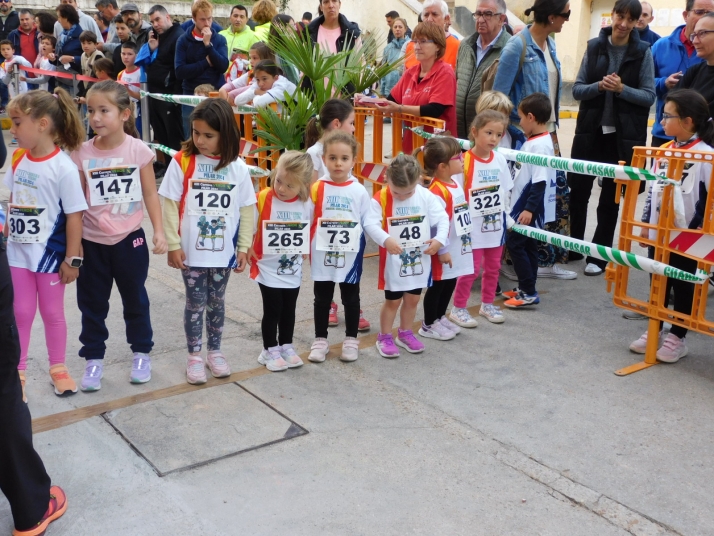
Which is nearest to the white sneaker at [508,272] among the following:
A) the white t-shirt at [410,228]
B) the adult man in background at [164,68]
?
the white t-shirt at [410,228]

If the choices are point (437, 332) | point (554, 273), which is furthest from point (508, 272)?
point (437, 332)

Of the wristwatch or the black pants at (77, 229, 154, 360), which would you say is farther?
the black pants at (77, 229, 154, 360)

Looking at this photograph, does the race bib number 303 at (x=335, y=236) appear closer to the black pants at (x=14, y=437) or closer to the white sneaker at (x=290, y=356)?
the white sneaker at (x=290, y=356)

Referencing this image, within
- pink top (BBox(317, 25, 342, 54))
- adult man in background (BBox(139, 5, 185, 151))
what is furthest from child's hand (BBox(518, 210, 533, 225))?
adult man in background (BBox(139, 5, 185, 151))

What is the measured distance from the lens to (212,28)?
9.47 meters

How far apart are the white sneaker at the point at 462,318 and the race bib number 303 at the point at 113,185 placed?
2325 mm

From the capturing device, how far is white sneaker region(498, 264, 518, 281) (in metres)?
6.45

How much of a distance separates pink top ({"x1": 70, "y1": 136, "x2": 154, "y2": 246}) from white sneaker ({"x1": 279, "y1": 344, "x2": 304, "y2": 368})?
1.13 m

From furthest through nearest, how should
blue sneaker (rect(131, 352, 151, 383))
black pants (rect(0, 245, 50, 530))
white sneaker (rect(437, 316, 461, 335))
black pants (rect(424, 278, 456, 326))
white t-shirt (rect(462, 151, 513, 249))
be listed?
white t-shirt (rect(462, 151, 513, 249)), white sneaker (rect(437, 316, 461, 335)), black pants (rect(424, 278, 456, 326)), blue sneaker (rect(131, 352, 151, 383)), black pants (rect(0, 245, 50, 530))

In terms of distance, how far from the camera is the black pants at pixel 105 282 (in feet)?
14.0

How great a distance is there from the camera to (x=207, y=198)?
14.0ft

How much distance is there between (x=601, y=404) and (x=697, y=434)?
1.65 ft

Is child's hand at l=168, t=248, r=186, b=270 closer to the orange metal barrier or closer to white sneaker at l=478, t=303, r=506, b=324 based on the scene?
white sneaker at l=478, t=303, r=506, b=324

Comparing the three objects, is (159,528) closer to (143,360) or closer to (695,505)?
(143,360)
